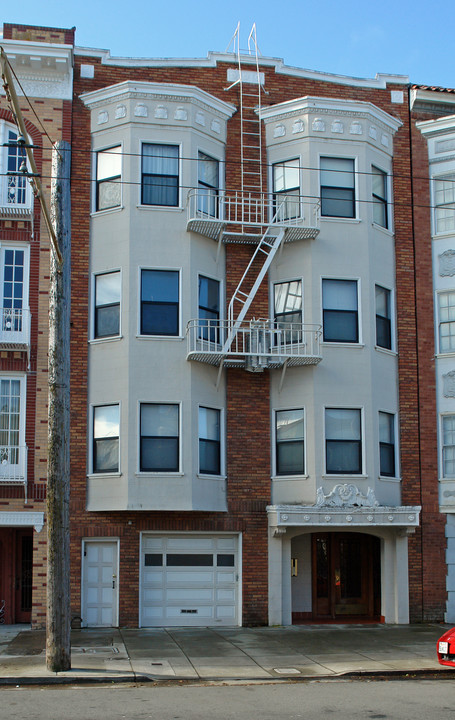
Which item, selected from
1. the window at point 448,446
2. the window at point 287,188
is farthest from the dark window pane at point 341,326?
the window at point 448,446

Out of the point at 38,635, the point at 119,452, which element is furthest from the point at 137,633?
the point at 119,452

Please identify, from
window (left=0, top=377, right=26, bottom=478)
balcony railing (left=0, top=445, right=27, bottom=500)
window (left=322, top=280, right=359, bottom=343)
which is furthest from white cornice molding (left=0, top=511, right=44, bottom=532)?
window (left=322, top=280, right=359, bottom=343)

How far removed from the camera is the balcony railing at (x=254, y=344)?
20281 millimetres

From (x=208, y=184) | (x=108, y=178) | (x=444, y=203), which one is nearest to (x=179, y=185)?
(x=208, y=184)

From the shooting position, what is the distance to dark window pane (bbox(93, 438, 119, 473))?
20156 millimetres

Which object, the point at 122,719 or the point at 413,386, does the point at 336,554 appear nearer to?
the point at 413,386

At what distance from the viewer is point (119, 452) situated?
20.0m

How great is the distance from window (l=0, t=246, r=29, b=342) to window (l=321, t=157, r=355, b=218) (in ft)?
24.6

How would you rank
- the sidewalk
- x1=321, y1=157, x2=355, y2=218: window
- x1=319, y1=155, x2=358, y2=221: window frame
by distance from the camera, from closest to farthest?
the sidewalk, x1=319, y1=155, x2=358, y2=221: window frame, x1=321, y1=157, x2=355, y2=218: window

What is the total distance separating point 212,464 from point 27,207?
7497mm

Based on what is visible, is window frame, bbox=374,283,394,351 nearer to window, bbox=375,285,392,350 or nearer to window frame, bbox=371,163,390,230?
window, bbox=375,285,392,350

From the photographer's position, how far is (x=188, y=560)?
2062cm

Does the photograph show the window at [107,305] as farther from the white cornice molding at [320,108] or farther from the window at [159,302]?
the white cornice molding at [320,108]

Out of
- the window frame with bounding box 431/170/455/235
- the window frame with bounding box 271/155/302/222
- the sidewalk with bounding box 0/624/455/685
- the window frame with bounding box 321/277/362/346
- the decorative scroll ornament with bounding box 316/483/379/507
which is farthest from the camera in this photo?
the window frame with bounding box 431/170/455/235
